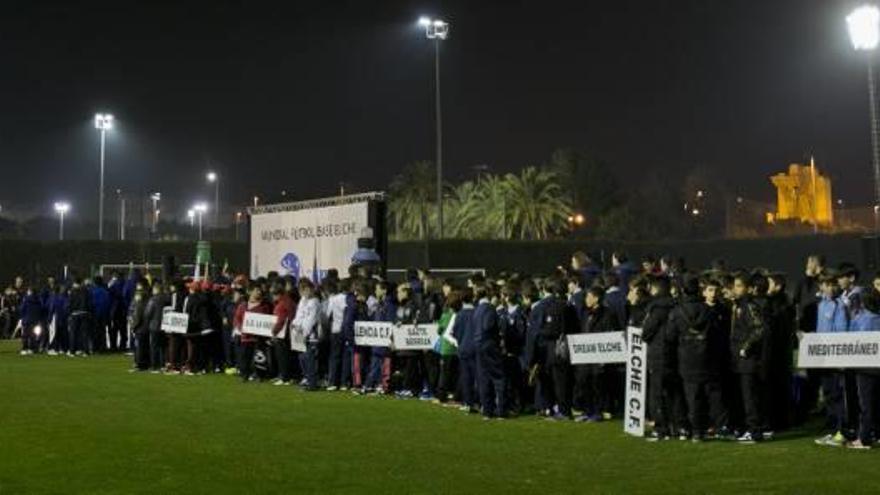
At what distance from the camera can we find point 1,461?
1187 centimetres

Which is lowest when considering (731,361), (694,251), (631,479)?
(631,479)

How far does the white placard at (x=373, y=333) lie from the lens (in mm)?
19188

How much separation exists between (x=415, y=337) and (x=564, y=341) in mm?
3633

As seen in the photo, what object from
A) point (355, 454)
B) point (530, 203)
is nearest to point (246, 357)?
point (355, 454)

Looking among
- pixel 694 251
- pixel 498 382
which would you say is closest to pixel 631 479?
pixel 498 382

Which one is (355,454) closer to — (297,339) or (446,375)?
(446,375)

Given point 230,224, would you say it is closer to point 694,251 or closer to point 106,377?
point 694,251

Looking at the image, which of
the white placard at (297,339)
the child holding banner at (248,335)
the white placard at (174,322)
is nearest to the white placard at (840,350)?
the white placard at (297,339)

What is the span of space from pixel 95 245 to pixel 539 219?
34228 mm

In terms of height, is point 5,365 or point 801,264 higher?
point 801,264

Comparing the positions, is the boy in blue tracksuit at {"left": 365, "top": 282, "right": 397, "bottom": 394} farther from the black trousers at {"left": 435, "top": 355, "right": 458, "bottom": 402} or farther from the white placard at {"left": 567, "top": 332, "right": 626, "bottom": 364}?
the white placard at {"left": 567, "top": 332, "right": 626, "bottom": 364}

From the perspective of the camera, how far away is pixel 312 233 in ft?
105

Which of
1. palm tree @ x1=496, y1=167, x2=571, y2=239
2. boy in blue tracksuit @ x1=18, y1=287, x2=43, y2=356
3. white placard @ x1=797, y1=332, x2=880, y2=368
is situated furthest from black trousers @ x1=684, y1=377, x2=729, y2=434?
palm tree @ x1=496, y1=167, x2=571, y2=239

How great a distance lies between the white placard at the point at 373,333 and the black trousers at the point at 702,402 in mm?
6884
